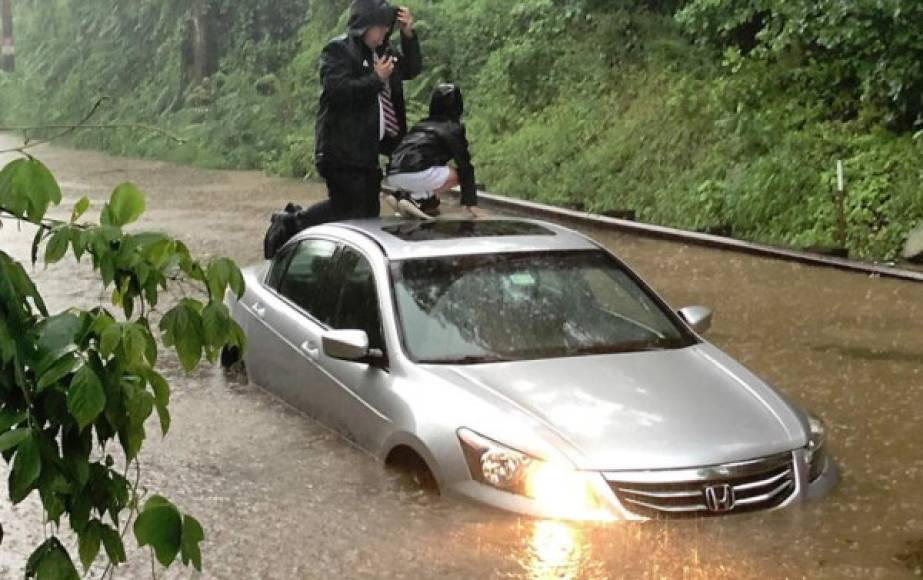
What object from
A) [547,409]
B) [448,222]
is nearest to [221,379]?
[448,222]

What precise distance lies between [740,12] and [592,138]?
3052 mm

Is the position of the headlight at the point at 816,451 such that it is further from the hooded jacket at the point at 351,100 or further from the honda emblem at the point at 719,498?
the hooded jacket at the point at 351,100

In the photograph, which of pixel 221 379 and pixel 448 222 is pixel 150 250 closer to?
pixel 448 222

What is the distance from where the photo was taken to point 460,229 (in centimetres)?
795

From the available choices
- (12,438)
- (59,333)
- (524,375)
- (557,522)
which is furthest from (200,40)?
(12,438)

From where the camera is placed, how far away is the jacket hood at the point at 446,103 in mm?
10906

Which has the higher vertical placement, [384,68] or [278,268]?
[384,68]

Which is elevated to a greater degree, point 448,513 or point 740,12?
point 740,12

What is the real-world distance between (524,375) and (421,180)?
14.2ft

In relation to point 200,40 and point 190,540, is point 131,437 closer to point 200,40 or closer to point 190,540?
point 190,540

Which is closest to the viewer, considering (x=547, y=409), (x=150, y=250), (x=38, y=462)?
(x=38, y=462)

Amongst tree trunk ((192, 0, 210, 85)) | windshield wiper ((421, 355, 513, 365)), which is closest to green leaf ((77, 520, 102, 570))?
windshield wiper ((421, 355, 513, 365))

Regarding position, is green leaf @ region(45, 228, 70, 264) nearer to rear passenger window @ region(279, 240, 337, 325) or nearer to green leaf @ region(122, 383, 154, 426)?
green leaf @ region(122, 383, 154, 426)

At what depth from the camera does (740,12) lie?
1775cm
